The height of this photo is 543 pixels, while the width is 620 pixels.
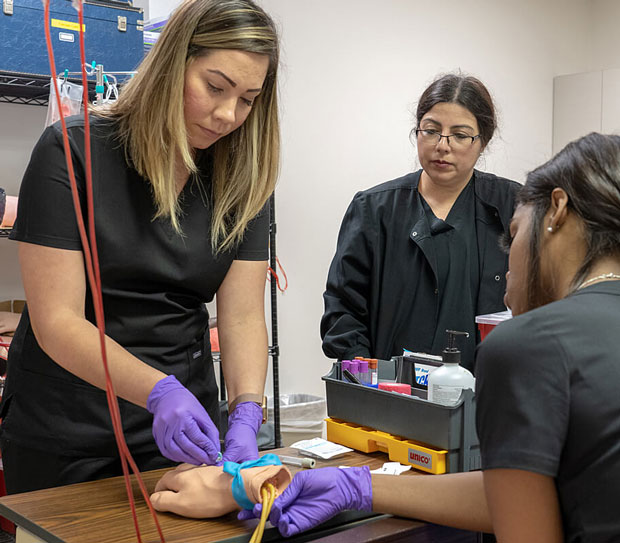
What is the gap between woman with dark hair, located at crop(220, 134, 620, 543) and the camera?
0.88m

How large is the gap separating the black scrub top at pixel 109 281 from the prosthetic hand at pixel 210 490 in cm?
26

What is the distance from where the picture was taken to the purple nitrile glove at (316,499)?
1.08 m

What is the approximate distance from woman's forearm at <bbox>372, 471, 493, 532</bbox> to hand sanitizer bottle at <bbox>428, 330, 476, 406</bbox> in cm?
20

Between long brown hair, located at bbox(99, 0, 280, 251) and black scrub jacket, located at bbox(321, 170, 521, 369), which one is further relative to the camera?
black scrub jacket, located at bbox(321, 170, 521, 369)

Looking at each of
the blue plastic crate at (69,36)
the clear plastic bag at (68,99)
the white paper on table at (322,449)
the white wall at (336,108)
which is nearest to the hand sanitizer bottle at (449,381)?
the white paper on table at (322,449)

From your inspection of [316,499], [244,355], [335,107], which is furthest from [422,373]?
[335,107]

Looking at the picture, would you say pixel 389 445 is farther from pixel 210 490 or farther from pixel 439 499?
pixel 210 490

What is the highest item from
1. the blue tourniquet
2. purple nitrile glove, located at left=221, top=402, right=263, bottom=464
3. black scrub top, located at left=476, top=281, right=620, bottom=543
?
black scrub top, located at left=476, top=281, right=620, bottom=543

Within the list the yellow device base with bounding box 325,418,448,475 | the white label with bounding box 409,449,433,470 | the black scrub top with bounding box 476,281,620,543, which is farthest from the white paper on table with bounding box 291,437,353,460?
the black scrub top with bounding box 476,281,620,543

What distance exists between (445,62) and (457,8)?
0.32 meters

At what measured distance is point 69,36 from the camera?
8.46 ft

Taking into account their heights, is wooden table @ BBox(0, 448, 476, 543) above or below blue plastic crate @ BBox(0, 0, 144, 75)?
below

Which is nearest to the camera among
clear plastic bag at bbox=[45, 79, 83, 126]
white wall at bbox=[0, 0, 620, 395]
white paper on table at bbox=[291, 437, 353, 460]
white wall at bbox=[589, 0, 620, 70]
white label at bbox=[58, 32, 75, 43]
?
white paper on table at bbox=[291, 437, 353, 460]

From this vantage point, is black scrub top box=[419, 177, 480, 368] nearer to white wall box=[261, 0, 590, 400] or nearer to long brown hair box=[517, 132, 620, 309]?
long brown hair box=[517, 132, 620, 309]
